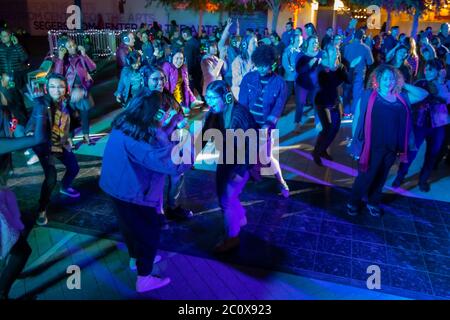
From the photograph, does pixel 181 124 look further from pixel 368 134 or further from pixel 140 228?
pixel 368 134

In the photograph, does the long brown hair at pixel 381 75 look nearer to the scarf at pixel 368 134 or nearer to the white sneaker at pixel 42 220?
the scarf at pixel 368 134

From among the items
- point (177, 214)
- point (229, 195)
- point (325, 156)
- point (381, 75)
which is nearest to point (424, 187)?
point (325, 156)

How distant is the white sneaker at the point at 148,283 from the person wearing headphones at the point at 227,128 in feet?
2.89

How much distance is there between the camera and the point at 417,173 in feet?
21.1

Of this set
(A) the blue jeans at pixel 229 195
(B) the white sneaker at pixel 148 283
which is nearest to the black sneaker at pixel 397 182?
(A) the blue jeans at pixel 229 195

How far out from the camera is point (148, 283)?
3568 millimetres

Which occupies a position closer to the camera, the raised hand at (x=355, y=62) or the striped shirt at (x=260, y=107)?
the striped shirt at (x=260, y=107)

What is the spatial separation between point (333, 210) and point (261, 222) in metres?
0.99

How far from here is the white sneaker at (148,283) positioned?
11.7 ft

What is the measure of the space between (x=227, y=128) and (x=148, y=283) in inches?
60.5

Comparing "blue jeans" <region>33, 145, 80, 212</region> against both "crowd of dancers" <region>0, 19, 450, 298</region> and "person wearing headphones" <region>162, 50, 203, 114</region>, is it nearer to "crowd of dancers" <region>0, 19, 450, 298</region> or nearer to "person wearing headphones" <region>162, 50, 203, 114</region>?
"crowd of dancers" <region>0, 19, 450, 298</region>

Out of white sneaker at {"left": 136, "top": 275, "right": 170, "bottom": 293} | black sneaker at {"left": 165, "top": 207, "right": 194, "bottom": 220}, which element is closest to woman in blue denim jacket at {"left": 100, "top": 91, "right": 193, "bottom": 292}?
white sneaker at {"left": 136, "top": 275, "right": 170, "bottom": 293}

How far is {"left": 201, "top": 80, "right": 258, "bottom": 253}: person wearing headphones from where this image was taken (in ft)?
11.9
